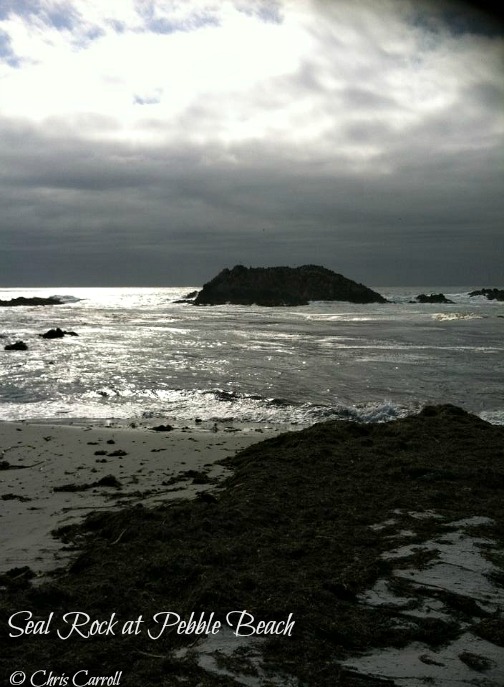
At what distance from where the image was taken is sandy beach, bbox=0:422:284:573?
508cm

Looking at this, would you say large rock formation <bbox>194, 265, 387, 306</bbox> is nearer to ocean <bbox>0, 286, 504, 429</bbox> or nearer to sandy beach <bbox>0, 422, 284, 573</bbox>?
ocean <bbox>0, 286, 504, 429</bbox>

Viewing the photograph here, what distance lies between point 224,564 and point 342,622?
102cm

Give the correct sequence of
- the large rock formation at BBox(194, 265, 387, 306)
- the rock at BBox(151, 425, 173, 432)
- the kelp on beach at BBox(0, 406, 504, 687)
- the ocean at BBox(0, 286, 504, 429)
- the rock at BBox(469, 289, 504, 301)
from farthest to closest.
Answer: the rock at BBox(469, 289, 504, 301), the large rock formation at BBox(194, 265, 387, 306), the ocean at BBox(0, 286, 504, 429), the rock at BBox(151, 425, 173, 432), the kelp on beach at BBox(0, 406, 504, 687)

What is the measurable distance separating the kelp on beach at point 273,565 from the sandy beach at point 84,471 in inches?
14.7

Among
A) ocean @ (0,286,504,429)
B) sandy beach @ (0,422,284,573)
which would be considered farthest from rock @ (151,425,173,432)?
ocean @ (0,286,504,429)

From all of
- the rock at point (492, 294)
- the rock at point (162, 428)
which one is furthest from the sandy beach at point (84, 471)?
the rock at point (492, 294)

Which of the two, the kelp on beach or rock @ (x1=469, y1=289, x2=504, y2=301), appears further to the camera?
rock @ (x1=469, y1=289, x2=504, y2=301)

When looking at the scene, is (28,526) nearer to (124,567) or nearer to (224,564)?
(124,567)

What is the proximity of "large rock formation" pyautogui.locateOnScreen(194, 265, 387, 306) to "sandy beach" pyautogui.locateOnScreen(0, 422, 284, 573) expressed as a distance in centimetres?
7946

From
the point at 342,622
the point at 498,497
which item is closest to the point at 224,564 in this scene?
the point at 342,622

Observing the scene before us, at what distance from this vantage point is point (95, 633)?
3.09 metres

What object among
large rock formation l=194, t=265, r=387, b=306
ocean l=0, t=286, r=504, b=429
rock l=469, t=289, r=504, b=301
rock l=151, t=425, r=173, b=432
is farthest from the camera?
rock l=469, t=289, r=504, b=301

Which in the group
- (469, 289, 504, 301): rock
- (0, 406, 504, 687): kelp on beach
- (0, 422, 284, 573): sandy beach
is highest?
(469, 289, 504, 301): rock

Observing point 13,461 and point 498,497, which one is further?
point 13,461
